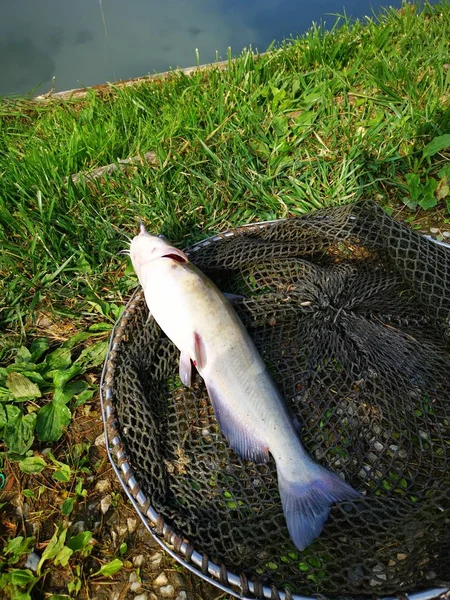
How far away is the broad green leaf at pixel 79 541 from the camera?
191 cm

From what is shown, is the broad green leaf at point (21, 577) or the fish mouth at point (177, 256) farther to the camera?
the fish mouth at point (177, 256)

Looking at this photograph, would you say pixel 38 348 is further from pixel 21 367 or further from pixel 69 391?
pixel 69 391

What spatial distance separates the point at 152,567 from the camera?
6.19ft

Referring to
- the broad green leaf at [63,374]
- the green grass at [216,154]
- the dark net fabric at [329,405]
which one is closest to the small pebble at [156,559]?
the dark net fabric at [329,405]

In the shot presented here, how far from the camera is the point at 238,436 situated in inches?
76.0

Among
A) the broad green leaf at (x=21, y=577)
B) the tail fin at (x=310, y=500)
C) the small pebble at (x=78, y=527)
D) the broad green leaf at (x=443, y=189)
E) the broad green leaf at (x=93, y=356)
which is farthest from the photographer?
the broad green leaf at (x=443, y=189)

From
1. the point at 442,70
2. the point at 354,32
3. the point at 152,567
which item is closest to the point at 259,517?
the point at 152,567

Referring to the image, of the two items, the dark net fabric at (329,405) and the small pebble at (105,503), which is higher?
the dark net fabric at (329,405)

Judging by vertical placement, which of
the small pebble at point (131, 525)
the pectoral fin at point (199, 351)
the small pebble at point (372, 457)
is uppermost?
the pectoral fin at point (199, 351)

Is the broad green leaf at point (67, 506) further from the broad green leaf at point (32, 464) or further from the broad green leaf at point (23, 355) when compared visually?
the broad green leaf at point (23, 355)

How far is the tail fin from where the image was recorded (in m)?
1.68

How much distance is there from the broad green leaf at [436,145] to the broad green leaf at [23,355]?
2.73m

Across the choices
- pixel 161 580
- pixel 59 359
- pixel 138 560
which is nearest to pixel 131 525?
pixel 138 560

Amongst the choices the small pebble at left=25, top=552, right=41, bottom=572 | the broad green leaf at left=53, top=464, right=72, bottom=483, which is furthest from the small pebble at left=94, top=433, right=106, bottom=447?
the small pebble at left=25, top=552, right=41, bottom=572
